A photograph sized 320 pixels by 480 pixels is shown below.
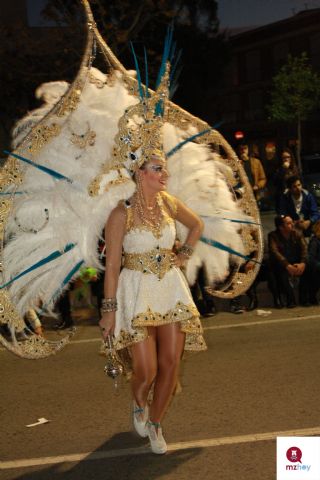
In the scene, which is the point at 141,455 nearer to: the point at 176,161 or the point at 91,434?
the point at 91,434

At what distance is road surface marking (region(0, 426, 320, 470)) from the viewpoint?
4391 millimetres

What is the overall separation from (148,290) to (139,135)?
0.93m

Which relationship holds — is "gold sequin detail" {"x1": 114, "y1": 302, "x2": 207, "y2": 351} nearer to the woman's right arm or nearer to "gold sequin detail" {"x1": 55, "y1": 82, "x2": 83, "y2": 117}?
the woman's right arm

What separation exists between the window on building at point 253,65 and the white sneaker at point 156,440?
4683 cm

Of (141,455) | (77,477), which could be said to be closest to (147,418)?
(141,455)

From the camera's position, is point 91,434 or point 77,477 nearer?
point 77,477

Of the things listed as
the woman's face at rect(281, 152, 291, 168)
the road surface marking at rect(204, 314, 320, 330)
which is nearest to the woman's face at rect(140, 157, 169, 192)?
the road surface marking at rect(204, 314, 320, 330)

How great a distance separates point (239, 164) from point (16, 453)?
2419 mm

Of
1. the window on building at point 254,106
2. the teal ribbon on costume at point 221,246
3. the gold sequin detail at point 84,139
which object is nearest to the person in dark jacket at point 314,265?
the teal ribbon on costume at point 221,246

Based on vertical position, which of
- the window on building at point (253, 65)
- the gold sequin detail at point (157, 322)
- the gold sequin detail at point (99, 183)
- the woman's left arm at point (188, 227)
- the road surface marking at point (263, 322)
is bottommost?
the road surface marking at point (263, 322)

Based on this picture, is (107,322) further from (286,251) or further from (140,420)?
(286,251)

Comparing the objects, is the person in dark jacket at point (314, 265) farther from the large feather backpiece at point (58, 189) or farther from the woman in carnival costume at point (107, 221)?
the large feather backpiece at point (58, 189)

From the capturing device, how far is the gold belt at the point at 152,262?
442 centimetres

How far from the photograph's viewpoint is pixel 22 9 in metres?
24.5
